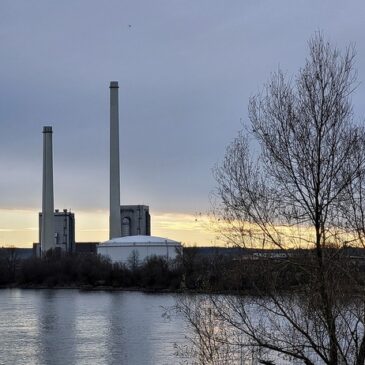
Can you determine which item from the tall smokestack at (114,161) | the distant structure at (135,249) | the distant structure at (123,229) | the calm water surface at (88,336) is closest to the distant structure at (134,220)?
the distant structure at (123,229)

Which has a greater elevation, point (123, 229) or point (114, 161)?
point (114, 161)

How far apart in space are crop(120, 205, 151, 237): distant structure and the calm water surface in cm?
5190

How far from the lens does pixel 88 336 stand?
25.4 metres

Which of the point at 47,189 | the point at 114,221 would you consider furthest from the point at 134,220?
the point at 47,189

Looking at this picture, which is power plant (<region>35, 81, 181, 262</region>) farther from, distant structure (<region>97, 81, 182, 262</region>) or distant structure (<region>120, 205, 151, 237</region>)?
distant structure (<region>120, 205, 151, 237</region>)

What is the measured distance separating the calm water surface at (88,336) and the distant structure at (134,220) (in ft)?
170

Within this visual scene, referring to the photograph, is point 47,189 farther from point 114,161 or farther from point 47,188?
point 114,161

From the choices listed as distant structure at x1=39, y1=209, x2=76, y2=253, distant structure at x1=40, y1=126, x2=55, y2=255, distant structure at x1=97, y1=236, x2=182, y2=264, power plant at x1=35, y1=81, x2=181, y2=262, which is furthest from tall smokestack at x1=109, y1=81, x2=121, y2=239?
distant structure at x1=39, y1=209, x2=76, y2=253

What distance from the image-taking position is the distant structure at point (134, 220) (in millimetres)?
90562

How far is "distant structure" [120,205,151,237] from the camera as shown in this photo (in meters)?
90.6

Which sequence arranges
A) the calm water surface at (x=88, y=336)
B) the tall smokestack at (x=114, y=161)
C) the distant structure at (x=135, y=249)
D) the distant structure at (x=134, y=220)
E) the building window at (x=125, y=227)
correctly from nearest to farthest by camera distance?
1. the calm water surface at (x=88, y=336)
2. the tall smokestack at (x=114, y=161)
3. the distant structure at (x=135, y=249)
4. the distant structure at (x=134, y=220)
5. the building window at (x=125, y=227)

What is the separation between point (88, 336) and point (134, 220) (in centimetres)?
6551

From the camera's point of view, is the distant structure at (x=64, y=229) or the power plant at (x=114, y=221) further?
the distant structure at (x=64, y=229)

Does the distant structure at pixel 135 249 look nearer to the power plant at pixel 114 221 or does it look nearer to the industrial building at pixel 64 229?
the power plant at pixel 114 221
